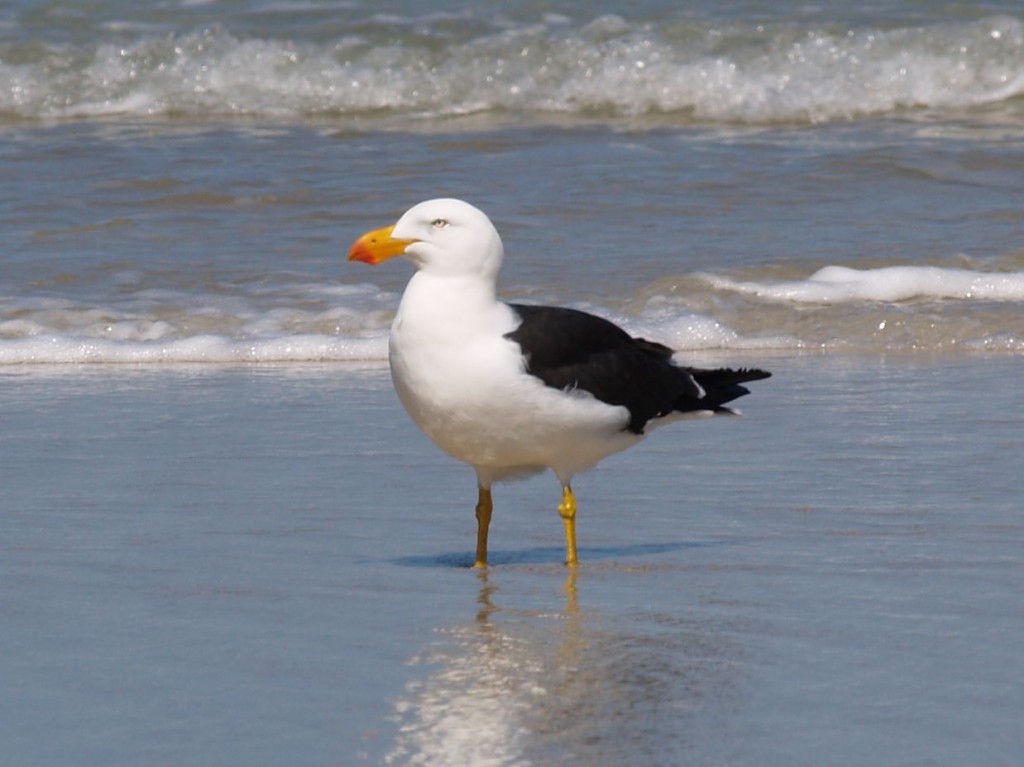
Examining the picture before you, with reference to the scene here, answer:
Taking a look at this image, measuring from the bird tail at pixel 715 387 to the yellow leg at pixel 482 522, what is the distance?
2.01ft

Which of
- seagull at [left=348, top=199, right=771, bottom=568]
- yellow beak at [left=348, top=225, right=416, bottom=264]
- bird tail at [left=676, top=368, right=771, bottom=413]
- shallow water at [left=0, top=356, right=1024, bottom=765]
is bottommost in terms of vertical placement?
shallow water at [left=0, top=356, right=1024, bottom=765]

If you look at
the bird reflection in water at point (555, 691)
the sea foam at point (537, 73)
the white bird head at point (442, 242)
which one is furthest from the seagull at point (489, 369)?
the sea foam at point (537, 73)

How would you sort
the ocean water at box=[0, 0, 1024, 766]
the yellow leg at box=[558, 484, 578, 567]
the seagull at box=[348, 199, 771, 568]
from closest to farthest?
1. the ocean water at box=[0, 0, 1024, 766]
2. the seagull at box=[348, 199, 771, 568]
3. the yellow leg at box=[558, 484, 578, 567]

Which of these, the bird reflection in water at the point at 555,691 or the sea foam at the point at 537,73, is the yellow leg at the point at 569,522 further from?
the sea foam at the point at 537,73

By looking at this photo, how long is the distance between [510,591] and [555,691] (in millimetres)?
881

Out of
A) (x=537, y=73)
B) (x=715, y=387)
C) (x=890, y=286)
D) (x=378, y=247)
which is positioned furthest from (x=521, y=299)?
(x=537, y=73)

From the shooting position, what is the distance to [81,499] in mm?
5094

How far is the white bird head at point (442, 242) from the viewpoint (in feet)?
14.0

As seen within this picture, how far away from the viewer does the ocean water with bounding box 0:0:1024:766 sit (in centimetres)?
332

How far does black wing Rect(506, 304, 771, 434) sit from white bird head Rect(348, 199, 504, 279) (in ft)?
0.61

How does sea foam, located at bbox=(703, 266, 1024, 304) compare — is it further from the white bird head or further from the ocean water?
the white bird head

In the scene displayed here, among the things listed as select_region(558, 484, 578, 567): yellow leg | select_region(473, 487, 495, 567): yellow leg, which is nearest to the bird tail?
select_region(558, 484, 578, 567): yellow leg

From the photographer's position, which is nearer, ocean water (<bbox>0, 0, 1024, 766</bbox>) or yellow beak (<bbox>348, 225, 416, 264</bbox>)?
ocean water (<bbox>0, 0, 1024, 766</bbox>)

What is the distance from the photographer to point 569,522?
4.51 metres
